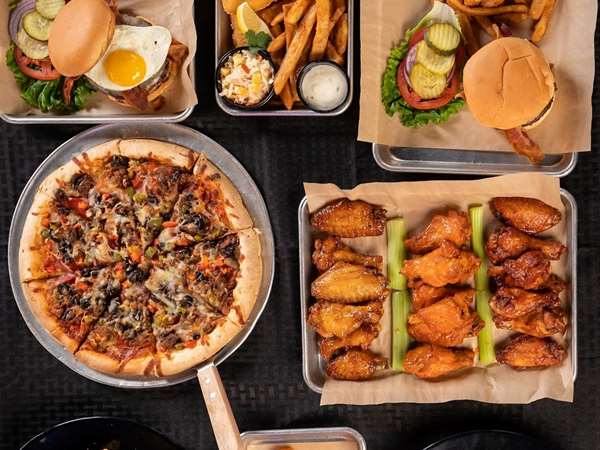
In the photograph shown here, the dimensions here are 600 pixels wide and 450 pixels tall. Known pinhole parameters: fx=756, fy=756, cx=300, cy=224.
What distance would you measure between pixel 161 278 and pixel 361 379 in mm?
1236

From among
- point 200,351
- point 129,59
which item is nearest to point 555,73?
point 129,59

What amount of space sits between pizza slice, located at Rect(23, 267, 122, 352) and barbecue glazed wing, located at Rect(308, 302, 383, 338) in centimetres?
112

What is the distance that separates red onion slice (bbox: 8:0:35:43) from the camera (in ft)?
13.7

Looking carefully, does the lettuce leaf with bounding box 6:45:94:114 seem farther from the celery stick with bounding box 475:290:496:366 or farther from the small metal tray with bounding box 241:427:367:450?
the celery stick with bounding box 475:290:496:366

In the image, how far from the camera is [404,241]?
13.8ft

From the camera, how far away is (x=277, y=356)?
4.36m

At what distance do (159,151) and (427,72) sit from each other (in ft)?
4.86

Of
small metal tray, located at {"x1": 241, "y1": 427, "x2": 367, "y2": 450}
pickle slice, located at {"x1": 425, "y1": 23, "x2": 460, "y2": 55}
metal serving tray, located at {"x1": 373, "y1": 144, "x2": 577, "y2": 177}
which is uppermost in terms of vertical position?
pickle slice, located at {"x1": 425, "y1": 23, "x2": 460, "y2": 55}

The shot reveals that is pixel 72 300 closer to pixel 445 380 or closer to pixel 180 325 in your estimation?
pixel 180 325

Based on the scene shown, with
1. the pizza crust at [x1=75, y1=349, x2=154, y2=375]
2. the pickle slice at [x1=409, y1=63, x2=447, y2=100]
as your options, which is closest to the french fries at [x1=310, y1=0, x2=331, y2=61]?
the pickle slice at [x1=409, y1=63, x2=447, y2=100]

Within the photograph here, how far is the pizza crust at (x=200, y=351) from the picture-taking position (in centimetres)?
407

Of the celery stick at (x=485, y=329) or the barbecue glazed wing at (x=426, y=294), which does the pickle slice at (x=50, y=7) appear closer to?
the barbecue glazed wing at (x=426, y=294)

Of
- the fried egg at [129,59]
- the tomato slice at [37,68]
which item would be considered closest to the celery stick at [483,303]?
the fried egg at [129,59]

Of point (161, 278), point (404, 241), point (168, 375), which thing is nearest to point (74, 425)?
point (168, 375)
